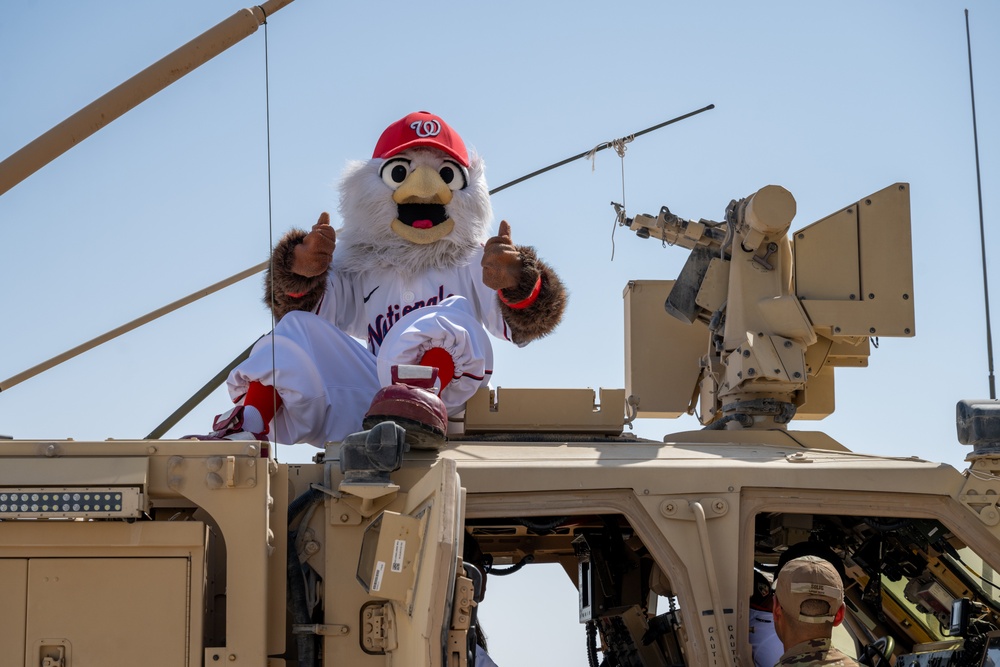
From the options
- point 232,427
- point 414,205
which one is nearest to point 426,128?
point 414,205

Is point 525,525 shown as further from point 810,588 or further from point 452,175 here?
point 452,175

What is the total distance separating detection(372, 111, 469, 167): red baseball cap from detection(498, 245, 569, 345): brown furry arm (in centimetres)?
86

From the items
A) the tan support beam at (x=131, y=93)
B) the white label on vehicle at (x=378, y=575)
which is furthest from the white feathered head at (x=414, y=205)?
the white label on vehicle at (x=378, y=575)

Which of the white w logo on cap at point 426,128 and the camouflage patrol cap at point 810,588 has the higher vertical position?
the white w logo on cap at point 426,128

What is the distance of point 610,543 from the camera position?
595 centimetres

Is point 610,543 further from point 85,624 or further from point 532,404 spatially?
point 85,624

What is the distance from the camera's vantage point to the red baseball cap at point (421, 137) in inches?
278

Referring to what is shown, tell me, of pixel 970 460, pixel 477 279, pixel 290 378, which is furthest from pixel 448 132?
pixel 970 460

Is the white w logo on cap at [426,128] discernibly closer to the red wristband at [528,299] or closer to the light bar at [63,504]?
the red wristband at [528,299]

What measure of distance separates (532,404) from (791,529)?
120 centimetres

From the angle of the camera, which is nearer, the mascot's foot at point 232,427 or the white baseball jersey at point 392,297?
the mascot's foot at point 232,427

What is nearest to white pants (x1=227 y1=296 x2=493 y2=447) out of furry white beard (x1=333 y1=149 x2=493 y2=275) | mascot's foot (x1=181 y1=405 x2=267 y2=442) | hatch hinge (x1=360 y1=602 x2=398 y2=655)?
mascot's foot (x1=181 y1=405 x2=267 y2=442)

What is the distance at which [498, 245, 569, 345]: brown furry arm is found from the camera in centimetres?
647

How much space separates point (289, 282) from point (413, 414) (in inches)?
67.2
